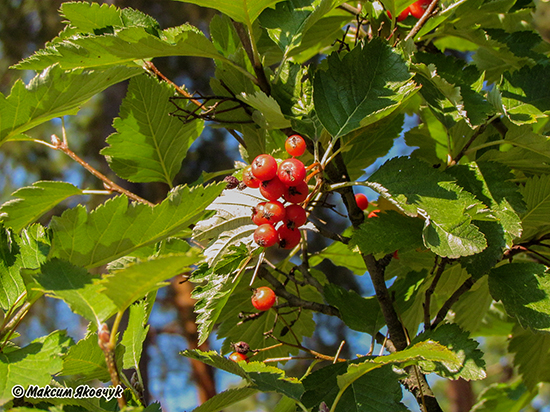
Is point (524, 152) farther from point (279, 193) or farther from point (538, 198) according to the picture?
point (279, 193)

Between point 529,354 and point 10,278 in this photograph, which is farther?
point 529,354

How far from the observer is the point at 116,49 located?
99 cm

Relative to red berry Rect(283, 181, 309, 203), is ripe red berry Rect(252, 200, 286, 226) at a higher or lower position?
lower

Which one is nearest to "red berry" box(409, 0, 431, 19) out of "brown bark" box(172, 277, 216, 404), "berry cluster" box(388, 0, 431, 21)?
"berry cluster" box(388, 0, 431, 21)

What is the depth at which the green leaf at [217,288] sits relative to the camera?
96cm

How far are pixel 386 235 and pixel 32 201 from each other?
823 millimetres

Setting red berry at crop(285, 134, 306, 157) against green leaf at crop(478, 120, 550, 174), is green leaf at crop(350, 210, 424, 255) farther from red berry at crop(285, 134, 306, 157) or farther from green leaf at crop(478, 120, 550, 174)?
green leaf at crop(478, 120, 550, 174)

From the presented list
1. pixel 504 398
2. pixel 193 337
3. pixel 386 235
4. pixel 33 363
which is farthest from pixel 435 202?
pixel 193 337

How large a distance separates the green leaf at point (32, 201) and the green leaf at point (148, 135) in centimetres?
14

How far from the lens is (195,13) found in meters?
7.04

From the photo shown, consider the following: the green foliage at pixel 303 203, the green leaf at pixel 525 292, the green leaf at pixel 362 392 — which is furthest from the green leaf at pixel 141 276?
the green leaf at pixel 525 292

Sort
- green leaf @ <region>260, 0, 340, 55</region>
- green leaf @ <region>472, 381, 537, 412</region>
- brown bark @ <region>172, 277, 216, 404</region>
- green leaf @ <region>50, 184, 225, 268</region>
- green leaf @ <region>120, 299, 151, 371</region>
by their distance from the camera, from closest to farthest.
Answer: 1. green leaf @ <region>50, 184, 225, 268</region>
2. green leaf @ <region>120, 299, 151, 371</region>
3. green leaf @ <region>260, 0, 340, 55</region>
4. green leaf @ <region>472, 381, 537, 412</region>
5. brown bark @ <region>172, 277, 216, 404</region>

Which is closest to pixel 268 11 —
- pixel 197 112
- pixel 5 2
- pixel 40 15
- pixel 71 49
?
pixel 197 112

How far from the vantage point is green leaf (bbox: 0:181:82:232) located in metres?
1.13
